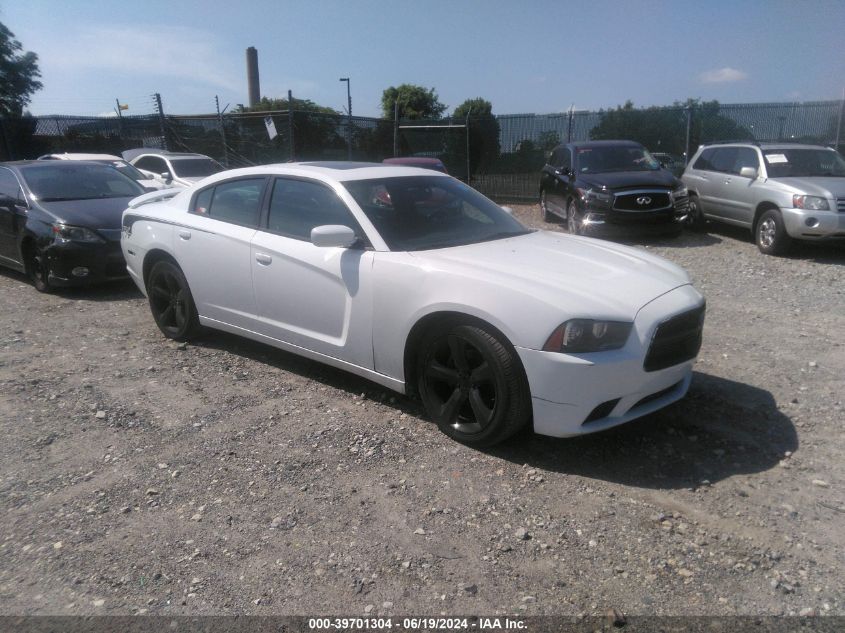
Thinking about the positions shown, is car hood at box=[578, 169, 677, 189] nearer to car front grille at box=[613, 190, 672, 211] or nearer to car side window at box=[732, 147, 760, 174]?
car front grille at box=[613, 190, 672, 211]

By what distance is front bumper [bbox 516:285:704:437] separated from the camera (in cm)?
339

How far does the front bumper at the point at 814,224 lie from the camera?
9.04 metres

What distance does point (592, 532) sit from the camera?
3.06 metres

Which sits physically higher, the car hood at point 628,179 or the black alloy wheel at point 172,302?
the car hood at point 628,179

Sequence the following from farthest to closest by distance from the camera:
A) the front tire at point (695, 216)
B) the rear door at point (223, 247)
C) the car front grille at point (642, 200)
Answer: the front tire at point (695, 216), the car front grille at point (642, 200), the rear door at point (223, 247)

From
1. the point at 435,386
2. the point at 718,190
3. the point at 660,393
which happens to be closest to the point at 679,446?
the point at 660,393

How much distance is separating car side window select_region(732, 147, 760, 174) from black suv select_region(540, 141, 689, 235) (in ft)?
2.93

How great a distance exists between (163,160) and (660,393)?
1364cm

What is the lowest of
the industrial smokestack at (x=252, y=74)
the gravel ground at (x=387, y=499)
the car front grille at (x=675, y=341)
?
the gravel ground at (x=387, y=499)

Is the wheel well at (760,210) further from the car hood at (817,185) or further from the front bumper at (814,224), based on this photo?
the front bumper at (814,224)

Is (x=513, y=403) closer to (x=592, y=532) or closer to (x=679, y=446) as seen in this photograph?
(x=592, y=532)

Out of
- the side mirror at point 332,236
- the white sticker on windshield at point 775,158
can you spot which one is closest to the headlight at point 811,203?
the white sticker on windshield at point 775,158

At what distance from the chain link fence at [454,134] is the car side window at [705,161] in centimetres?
349

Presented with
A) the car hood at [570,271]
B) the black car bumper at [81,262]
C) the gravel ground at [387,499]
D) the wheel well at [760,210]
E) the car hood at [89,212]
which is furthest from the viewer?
the wheel well at [760,210]
